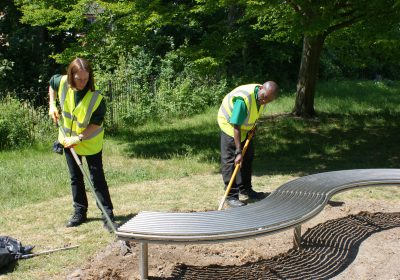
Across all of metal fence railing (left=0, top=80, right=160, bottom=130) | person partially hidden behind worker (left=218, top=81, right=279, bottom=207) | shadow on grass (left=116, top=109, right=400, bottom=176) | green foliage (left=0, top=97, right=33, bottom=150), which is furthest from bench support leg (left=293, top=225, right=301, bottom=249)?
metal fence railing (left=0, top=80, right=160, bottom=130)

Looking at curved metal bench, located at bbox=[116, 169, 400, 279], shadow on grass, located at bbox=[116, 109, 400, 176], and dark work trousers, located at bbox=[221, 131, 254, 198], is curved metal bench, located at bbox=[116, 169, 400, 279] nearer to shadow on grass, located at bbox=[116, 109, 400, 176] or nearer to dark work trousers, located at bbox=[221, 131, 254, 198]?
dark work trousers, located at bbox=[221, 131, 254, 198]

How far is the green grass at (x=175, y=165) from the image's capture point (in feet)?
17.7

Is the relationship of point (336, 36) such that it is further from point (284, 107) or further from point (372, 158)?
point (372, 158)

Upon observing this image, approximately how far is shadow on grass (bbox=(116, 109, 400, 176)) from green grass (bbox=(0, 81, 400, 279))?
20 mm

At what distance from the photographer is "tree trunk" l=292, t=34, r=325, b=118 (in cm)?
1208

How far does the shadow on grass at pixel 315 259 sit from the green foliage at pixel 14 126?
688cm

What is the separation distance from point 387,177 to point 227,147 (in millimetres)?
1846

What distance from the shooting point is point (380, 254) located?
4.80 meters

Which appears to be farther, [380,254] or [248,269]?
[380,254]

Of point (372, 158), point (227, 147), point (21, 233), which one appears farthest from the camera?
point (372, 158)

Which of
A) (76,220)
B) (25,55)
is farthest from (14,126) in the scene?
(25,55)

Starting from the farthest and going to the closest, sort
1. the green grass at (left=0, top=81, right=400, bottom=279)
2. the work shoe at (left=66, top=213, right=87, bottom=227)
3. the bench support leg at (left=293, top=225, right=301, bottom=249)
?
1. the work shoe at (left=66, top=213, right=87, bottom=227)
2. the green grass at (left=0, top=81, right=400, bottom=279)
3. the bench support leg at (left=293, top=225, right=301, bottom=249)

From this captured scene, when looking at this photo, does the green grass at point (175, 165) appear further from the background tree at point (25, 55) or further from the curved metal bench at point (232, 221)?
the background tree at point (25, 55)

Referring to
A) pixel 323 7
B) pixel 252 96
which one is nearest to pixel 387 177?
pixel 252 96
